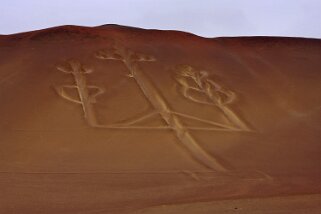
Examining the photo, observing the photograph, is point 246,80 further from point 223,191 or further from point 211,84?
point 223,191

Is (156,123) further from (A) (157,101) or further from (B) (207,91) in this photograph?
(B) (207,91)

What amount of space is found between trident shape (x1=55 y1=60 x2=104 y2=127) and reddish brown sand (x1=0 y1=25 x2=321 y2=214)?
0.05 ft

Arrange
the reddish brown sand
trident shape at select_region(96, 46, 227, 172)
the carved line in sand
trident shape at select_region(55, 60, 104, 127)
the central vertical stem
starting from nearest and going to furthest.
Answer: the reddish brown sand, the central vertical stem, trident shape at select_region(96, 46, 227, 172), the carved line in sand, trident shape at select_region(55, 60, 104, 127)

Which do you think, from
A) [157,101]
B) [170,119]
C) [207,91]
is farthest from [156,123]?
[207,91]

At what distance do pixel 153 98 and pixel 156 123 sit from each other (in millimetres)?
1002

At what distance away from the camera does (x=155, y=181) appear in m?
6.57

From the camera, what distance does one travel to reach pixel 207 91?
998 centimetres

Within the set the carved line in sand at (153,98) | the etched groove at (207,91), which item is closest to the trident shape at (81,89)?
the carved line in sand at (153,98)

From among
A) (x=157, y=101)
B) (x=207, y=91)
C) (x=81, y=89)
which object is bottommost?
(x=157, y=101)

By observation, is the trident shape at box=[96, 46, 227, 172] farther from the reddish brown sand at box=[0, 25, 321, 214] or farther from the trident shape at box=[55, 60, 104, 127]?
the trident shape at box=[55, 60, 104, 127]

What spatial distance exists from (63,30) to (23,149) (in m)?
4.78

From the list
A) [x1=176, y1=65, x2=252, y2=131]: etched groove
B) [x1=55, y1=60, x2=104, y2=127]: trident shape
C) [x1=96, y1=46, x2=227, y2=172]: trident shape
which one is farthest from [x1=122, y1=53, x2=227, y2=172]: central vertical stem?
[x1=55, y1=60, x2=104, y2=127]: trident shape

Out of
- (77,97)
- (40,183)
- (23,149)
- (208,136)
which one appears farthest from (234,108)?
(40,183)

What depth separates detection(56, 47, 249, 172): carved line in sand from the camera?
799cm
